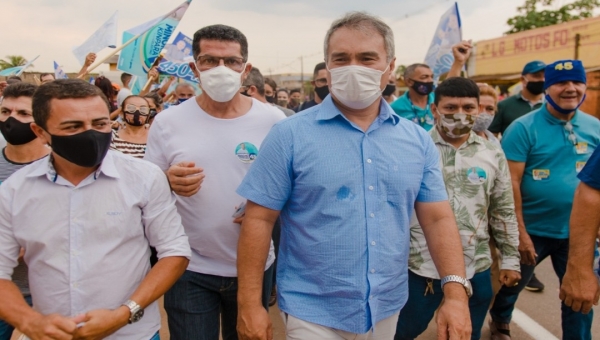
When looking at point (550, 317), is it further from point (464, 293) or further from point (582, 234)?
point (464, 293)

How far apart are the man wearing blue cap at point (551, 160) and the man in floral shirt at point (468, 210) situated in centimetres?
44

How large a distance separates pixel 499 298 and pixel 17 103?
3604mm

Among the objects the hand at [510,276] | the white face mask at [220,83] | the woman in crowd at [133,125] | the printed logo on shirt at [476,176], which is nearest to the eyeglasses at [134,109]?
the woman in crowd at [133,125]

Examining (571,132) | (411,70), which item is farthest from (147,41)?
(571,132)

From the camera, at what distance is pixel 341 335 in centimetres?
209

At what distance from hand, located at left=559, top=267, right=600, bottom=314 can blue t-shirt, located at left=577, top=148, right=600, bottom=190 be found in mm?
437

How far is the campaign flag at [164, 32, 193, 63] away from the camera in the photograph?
7.62 meters

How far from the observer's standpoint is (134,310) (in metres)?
1.91

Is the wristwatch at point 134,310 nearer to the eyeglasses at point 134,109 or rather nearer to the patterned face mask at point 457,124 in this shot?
the patterned face mask at point 457,124

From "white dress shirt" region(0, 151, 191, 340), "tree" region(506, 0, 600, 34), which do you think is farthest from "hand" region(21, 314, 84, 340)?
"tree" region(506, 0, 600, 34)

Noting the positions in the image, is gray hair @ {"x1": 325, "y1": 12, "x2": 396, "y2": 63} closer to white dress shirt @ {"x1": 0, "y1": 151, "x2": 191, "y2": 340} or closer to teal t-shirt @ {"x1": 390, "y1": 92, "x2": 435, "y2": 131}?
white dress shirt @ {"x1": 0, "y1": 151, "x2": 191, "y2": 340}

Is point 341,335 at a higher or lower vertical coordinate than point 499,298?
higher

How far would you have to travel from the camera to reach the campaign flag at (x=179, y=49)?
7617mm

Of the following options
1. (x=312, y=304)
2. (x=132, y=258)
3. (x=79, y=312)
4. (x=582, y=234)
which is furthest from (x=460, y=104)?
(x=79, y=312)
